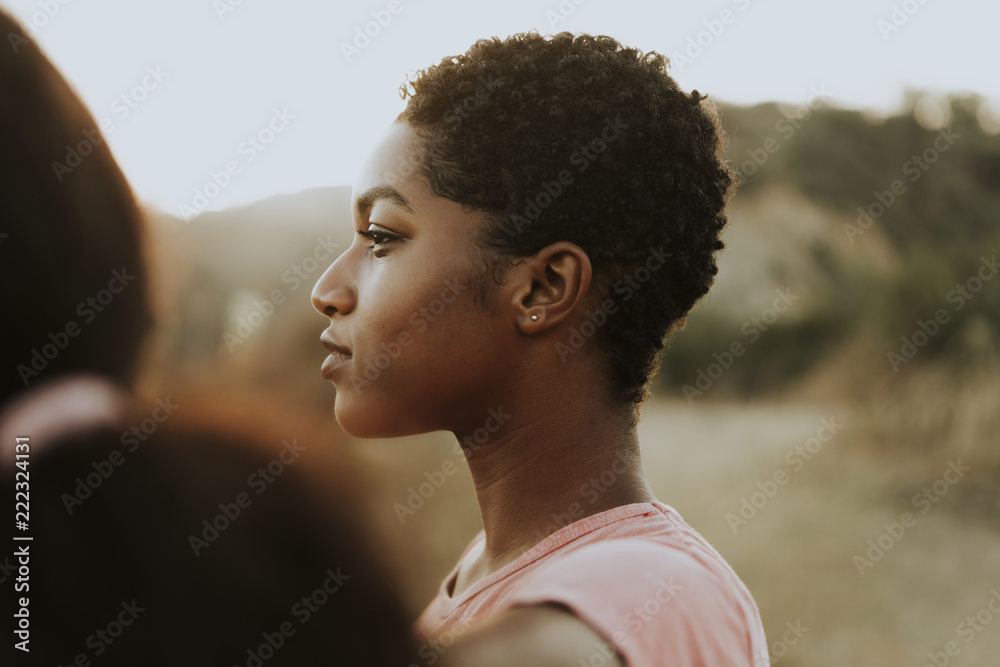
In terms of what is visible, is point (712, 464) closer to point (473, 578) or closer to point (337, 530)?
point (473, 578)

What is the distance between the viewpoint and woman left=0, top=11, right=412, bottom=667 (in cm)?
50

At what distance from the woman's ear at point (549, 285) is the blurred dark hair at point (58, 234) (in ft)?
2.53

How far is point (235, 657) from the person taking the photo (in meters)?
0.51

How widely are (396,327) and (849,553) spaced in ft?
20.7
